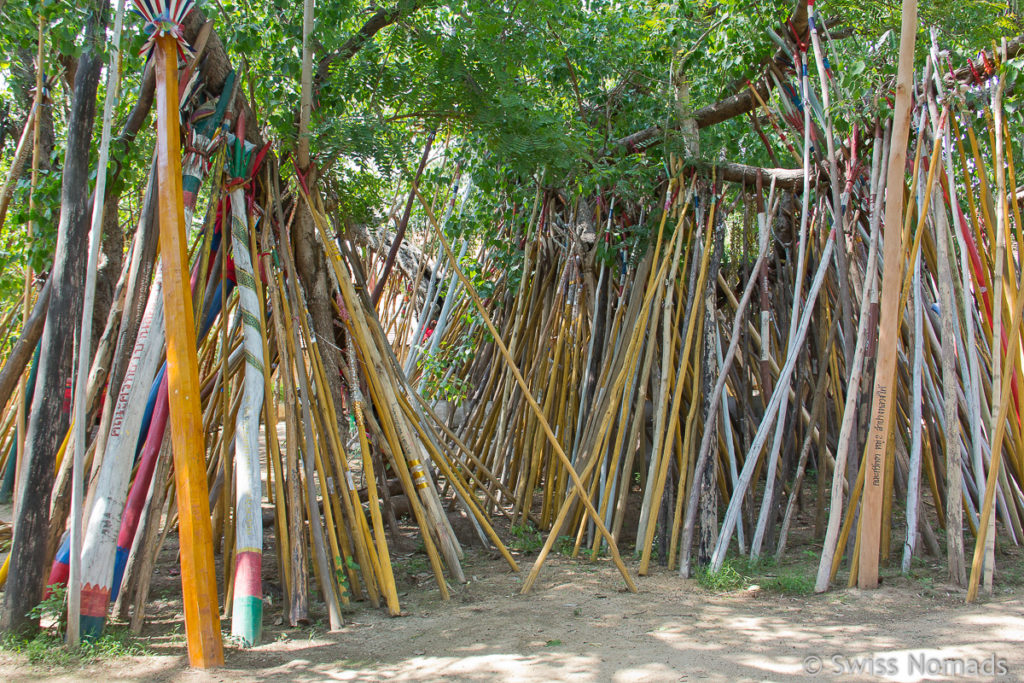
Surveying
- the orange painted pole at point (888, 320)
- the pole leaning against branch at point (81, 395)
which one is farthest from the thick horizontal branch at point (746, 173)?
the pole leaning against branch at point (81, 395)

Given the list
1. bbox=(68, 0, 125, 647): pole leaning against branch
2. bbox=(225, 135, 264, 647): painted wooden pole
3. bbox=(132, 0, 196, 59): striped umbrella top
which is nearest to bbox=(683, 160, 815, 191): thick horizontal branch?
bbox=(225, 135, 264, 647): painted wooden pole

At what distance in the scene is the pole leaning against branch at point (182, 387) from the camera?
183 centimetres

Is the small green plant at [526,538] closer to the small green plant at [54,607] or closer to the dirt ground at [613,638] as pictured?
the dirt ground at [613,638]

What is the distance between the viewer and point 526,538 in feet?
11.2

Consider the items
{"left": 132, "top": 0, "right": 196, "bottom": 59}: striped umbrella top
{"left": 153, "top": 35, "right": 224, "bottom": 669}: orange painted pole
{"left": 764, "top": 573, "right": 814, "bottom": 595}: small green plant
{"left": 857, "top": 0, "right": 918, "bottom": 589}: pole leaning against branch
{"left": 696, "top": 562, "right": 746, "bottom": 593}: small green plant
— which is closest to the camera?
{"left": 153, "top": 35, "right": 224, "bottom": 669}: orange painted pole

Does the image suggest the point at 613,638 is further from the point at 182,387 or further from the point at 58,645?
the point at 58,645

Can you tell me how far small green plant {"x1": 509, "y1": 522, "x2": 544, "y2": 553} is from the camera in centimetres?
330

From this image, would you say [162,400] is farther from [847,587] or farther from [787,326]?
[787,326]

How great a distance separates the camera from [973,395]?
2539mm

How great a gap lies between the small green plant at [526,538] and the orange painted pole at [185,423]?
1.63 m

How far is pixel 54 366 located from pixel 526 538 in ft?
6.92

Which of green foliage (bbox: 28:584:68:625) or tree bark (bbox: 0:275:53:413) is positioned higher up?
tree bark (bbox: 0:275:53:413)

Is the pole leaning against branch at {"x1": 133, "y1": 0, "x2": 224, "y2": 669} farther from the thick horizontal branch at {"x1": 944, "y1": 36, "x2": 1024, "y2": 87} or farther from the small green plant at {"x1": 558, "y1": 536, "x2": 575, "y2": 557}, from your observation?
the thick horizontal branch at {"x1": 944, "y1": 36, "x2": 1024, "y2": 87}

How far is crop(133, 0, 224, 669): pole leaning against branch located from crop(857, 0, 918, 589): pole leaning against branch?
6.58 feet
